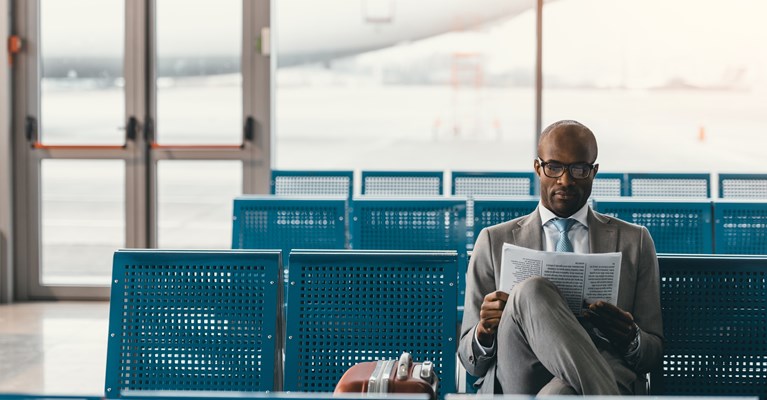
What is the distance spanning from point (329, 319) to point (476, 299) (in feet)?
1.42

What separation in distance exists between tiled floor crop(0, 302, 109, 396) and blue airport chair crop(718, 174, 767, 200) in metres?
3.69

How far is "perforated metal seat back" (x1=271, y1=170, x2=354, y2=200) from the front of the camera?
604cm

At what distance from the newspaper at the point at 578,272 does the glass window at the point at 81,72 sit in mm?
5443

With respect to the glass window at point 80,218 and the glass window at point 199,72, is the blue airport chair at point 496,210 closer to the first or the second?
the glass window at point 199,72

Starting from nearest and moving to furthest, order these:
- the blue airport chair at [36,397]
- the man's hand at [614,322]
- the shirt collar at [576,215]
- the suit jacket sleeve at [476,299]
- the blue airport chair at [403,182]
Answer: the blue airport chair at [36,397] → the man's hand at [614,322] → the suit jacket sleeve at [476,299] → the shirt collar at [576,215] → the blue airport chair at [403,182]

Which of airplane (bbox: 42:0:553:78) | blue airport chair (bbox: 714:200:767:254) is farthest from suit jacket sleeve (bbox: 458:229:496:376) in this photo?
airplane (bbox: 42:0:553:78)

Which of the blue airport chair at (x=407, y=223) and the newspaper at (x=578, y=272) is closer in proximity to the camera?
the newspaper at (x=578, y=272)

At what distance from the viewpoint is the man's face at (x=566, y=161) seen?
2.88m

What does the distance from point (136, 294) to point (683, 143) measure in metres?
6.07

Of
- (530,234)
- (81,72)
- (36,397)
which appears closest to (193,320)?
(530,234)

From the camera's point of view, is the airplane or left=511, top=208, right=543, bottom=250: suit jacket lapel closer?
left=511, top=208, right=543, bottom=250: suit jacket lapel

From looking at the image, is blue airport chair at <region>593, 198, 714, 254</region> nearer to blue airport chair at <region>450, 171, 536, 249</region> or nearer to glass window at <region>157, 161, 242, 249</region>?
blue airport chair at <region>450, 171, 536, 249</region>

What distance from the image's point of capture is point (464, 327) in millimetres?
2912

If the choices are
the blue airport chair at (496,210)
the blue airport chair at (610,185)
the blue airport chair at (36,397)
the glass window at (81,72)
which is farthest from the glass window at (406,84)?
the blue airport chair at (36,397)
